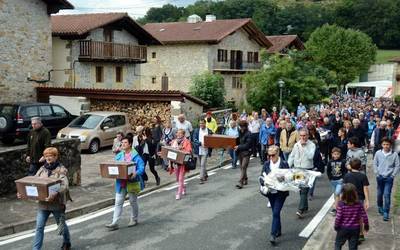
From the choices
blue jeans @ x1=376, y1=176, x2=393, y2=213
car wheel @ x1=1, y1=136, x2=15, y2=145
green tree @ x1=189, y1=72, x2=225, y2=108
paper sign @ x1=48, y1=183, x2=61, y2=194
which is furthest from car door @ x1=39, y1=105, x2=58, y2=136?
blue jeans @ x1=376, y1=176, x2=393, y2=213

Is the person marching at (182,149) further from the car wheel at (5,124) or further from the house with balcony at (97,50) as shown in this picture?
the house with balcony at (97,50)

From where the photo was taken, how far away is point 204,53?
1705 inches

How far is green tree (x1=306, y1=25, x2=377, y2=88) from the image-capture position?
67625 mm

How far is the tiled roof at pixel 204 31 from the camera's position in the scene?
42969 mm

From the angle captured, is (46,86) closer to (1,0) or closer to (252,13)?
(1,0)

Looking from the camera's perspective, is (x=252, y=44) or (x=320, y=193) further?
(x=252, y=44)

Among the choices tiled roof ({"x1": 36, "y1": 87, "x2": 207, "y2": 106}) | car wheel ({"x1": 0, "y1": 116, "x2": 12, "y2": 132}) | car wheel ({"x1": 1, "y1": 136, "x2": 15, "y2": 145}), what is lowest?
car wheel ({"x1": 1, "y1": 136, "x2": 15, "y2": 145})

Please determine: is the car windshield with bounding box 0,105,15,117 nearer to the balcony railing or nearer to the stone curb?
the stone curb

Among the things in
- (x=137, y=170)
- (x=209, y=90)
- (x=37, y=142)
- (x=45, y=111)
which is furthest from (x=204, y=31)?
(x=137, y=170)

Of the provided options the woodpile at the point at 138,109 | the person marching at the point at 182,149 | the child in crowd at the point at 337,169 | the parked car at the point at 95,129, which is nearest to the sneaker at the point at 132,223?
the person marching at the point at 182,149

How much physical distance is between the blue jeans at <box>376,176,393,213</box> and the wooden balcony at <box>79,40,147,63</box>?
22.4m

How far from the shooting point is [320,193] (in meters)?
12.9

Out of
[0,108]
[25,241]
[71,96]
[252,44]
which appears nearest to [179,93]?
[71,96]

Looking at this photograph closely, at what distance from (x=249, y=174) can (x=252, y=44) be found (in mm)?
33822
